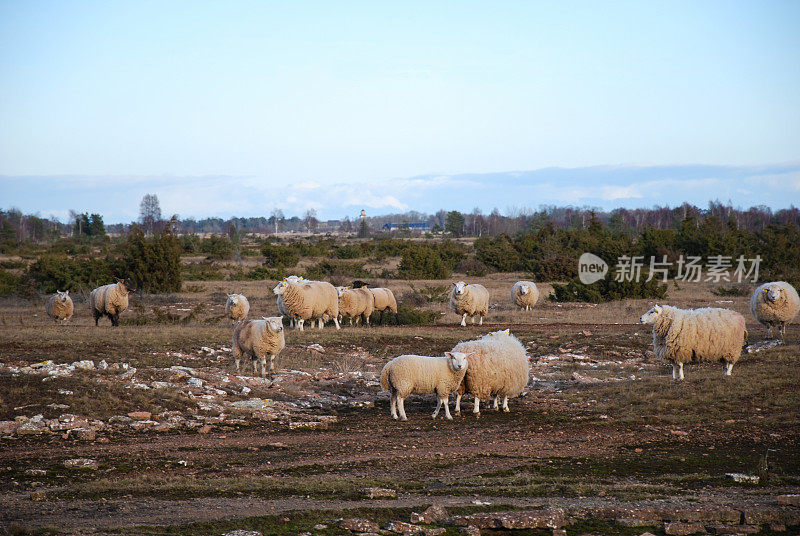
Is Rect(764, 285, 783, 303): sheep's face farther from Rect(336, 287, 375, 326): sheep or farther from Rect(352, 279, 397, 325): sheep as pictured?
Rect(336, 287, 375, 326): sheep

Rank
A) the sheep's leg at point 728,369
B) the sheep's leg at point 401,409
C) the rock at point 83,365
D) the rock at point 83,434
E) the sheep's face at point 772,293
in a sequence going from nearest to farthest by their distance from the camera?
1. the rock at point 83,434
2. the sheep's leg at point 401,409
3. the rock at point 83,365
4. the sheep's leg at point 728,369
5. the sheep's face at point 772,293

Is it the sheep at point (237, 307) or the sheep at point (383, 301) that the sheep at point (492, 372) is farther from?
the sheep at point (383, 301)

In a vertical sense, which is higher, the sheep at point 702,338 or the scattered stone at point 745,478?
the sheep at point 702,338

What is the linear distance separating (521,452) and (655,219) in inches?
5402

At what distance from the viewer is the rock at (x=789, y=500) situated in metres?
6.55

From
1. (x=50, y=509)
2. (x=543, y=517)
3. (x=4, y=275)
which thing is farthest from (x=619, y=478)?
(x=4, y=275)

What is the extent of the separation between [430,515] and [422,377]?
6587mm

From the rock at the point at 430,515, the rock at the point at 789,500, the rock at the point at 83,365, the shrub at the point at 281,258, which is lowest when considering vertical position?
the rock at the point at 83,365

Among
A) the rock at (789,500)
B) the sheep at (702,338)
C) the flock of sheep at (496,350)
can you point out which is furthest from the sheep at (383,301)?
the rock at (789,500)

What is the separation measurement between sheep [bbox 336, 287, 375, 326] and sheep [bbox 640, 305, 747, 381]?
489 inches

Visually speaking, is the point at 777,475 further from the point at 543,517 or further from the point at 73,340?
the point at 73,340

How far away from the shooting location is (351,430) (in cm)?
1180

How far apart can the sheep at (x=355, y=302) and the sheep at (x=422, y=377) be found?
1204cm

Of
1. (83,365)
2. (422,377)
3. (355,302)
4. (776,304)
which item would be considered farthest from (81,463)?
(776,304)
